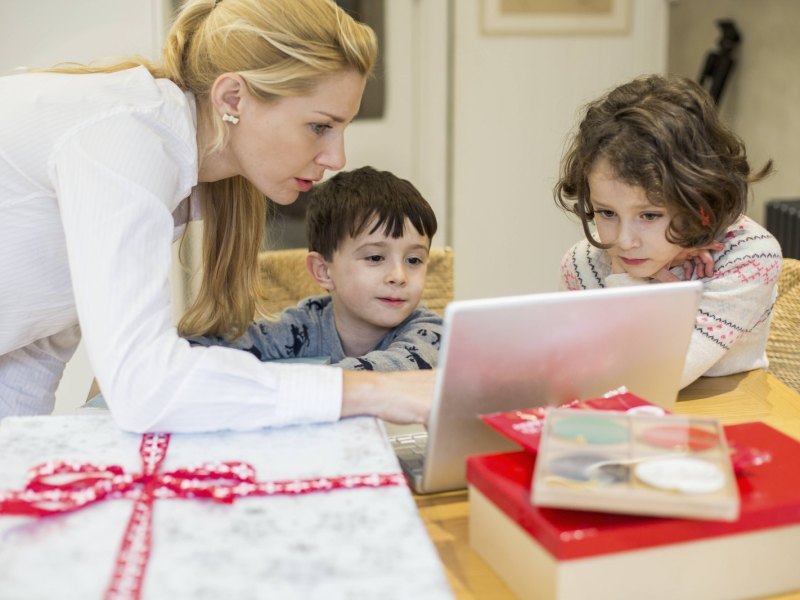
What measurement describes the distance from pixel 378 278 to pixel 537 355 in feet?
2.31

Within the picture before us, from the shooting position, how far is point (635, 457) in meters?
0.71

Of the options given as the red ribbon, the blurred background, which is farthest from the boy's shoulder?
the blurred background

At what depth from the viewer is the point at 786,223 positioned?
2895mm

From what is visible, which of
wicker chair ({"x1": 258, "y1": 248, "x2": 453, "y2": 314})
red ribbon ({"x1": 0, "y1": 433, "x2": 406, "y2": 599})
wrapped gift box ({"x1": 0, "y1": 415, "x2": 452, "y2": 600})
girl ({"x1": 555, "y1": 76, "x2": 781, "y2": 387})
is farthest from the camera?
wicker chair ({"x1": 258, "y1": 248, "x2": 453, "y2": 314})

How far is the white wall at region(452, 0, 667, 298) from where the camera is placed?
128 inches

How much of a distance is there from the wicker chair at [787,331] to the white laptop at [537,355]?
0.73 meters

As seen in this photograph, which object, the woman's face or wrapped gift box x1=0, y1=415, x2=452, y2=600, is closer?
wrapped gift box x1=0, y1=415, x2=452, y2=600

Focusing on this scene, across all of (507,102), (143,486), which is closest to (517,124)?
(507,102)

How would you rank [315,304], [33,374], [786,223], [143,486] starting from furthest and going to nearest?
[786,223], [315,304], [33,374], [143,486]

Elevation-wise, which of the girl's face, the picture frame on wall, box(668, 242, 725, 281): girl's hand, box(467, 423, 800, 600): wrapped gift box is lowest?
box(467, 423, 800, 600): wrapped gift box

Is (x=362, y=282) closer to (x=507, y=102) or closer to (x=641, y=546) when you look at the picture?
(x=641, y=546)

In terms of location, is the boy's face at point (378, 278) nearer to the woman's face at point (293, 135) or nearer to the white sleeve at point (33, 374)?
the woman's face at point (293, 135)

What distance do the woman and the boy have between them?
0.08m

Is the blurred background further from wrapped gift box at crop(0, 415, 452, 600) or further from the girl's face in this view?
wrapped gift box at crop(0, 415, 452, 600)
